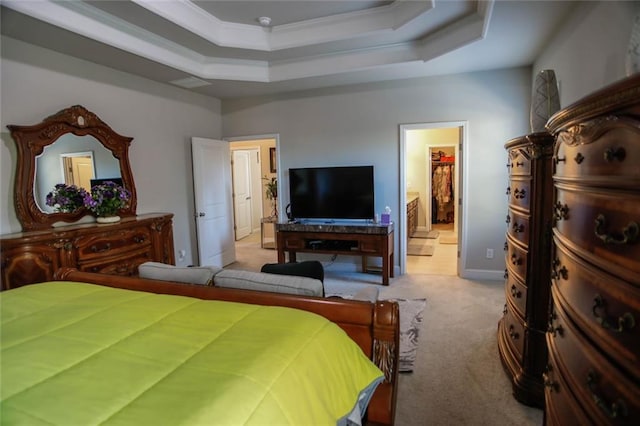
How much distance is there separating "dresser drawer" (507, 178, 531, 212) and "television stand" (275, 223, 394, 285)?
209cm

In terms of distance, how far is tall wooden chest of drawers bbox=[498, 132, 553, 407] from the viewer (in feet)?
6.36

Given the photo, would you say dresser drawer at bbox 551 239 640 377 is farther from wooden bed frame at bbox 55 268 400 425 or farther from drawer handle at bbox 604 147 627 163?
wooden bed frame at bbox 55 268 400 425

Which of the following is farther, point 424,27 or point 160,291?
point 424,27

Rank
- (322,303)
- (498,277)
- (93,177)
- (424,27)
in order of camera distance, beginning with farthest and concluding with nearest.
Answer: (498,277), (93,177), (424,27), (322,303)

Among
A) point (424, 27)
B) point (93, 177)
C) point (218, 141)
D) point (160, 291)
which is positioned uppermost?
point (424, 27)

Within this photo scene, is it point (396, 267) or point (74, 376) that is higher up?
point (74, 376)

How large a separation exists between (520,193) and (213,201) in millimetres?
4289

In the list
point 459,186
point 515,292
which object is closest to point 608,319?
point 515,292

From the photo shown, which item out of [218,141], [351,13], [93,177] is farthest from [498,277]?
[93,177]

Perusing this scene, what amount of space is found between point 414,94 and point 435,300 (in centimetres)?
266

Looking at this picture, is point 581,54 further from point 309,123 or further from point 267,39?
point 309,123

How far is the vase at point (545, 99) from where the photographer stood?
7.17 ft

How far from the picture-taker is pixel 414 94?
456cm

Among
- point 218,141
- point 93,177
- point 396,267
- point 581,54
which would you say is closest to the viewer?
point 581,54
